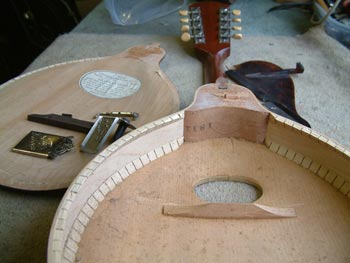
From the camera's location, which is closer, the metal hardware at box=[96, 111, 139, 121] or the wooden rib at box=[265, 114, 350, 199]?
the wooden rib at box=[265, 114, 350, 199]

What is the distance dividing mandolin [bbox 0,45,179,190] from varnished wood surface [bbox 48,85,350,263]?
0.12m

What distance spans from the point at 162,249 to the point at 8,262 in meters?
0.23

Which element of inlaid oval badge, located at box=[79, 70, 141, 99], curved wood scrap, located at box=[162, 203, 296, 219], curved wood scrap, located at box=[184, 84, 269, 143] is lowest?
inlaid oval badge, located at box=[79, 70, 141, 99]

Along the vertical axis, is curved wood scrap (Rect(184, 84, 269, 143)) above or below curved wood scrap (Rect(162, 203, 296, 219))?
above

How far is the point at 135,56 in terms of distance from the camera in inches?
33.8

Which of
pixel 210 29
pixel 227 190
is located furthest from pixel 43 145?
pixel 210 29

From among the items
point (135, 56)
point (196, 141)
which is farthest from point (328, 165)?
point (135, 56)

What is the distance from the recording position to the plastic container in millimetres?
1225

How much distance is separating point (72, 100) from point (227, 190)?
1.30 feet

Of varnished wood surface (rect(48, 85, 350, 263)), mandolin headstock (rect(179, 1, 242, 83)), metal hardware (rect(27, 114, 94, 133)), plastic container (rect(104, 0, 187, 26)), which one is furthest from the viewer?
plastic container (rect(104, 0, 187, 26))

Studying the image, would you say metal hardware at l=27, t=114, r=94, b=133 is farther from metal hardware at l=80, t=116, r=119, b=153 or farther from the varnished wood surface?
the varnished wood surface

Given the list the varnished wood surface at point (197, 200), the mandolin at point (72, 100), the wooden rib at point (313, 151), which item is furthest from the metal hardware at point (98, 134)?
the wooden rib at point (313, 151)

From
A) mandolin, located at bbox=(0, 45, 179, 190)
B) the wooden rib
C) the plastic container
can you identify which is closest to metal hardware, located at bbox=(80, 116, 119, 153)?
mandolin, located at bbox=(0, 45, 179, 190)

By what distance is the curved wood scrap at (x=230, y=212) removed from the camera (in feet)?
1.45
